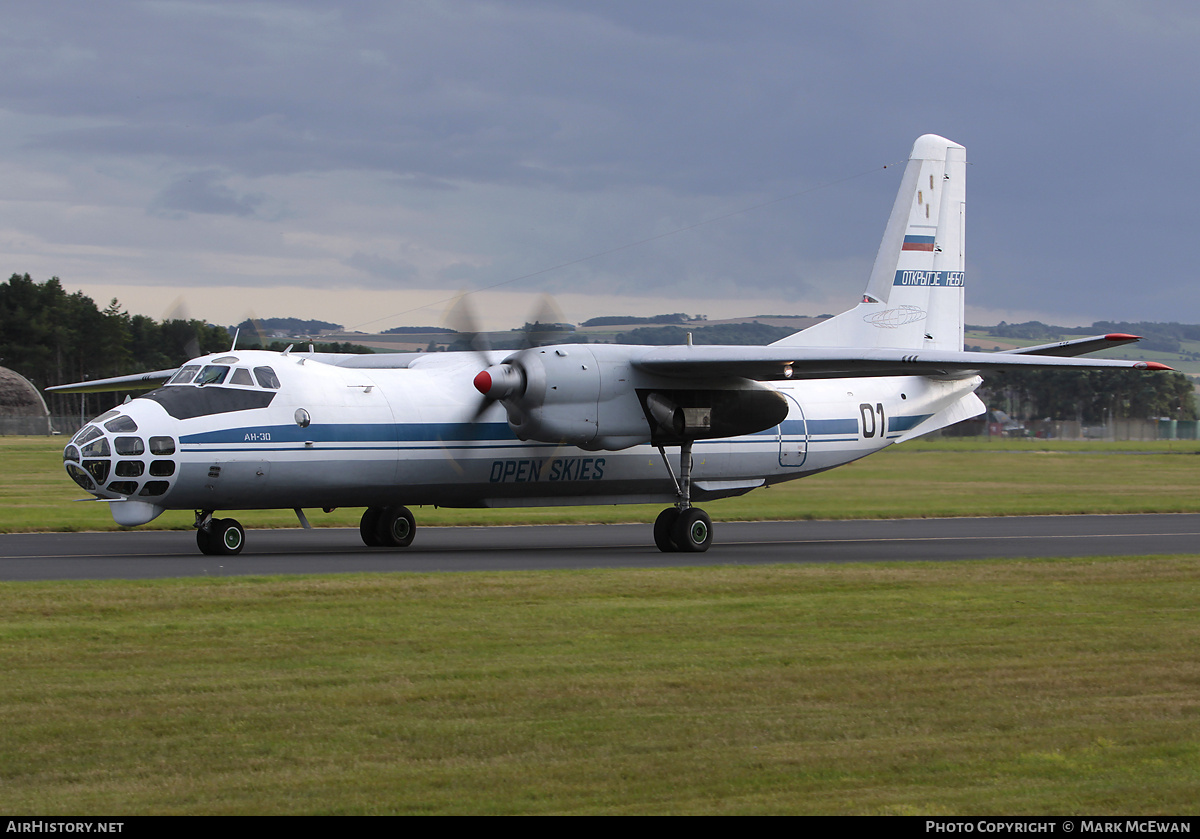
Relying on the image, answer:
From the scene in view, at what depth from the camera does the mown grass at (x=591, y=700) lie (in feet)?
22.0

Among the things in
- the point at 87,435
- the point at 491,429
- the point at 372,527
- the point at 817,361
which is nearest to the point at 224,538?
the point at 87,435

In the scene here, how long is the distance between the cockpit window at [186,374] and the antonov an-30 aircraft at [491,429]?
0.10ft

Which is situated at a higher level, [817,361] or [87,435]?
[817,361]

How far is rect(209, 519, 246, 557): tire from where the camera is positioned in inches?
781

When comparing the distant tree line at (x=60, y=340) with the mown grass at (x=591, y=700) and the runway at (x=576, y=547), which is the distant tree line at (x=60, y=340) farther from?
the mown grass at (x=591, y=700)

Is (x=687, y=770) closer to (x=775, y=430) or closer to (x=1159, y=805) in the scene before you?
(x=1159, y=805)

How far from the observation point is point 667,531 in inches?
882

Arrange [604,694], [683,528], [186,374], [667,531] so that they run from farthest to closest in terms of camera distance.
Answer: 1. [667,531]
2. [683,528]
3. [186,374]
4. [604,694]

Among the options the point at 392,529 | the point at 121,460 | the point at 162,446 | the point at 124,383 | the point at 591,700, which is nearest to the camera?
the point at 591,700

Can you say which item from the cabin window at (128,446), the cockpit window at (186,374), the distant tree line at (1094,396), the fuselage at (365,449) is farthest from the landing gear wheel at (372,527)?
the distant tree line at (1094,396)

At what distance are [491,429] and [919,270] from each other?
1164cm

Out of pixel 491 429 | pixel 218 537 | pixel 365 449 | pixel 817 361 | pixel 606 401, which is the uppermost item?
pixel 817 361

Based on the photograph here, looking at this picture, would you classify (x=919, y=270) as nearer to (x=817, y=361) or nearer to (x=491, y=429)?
(x=817, y=361)

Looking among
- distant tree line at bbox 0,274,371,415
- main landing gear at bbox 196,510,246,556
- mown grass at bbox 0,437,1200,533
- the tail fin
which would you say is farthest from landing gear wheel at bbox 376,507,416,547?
distant tree line at bbox 0,274,371,415
